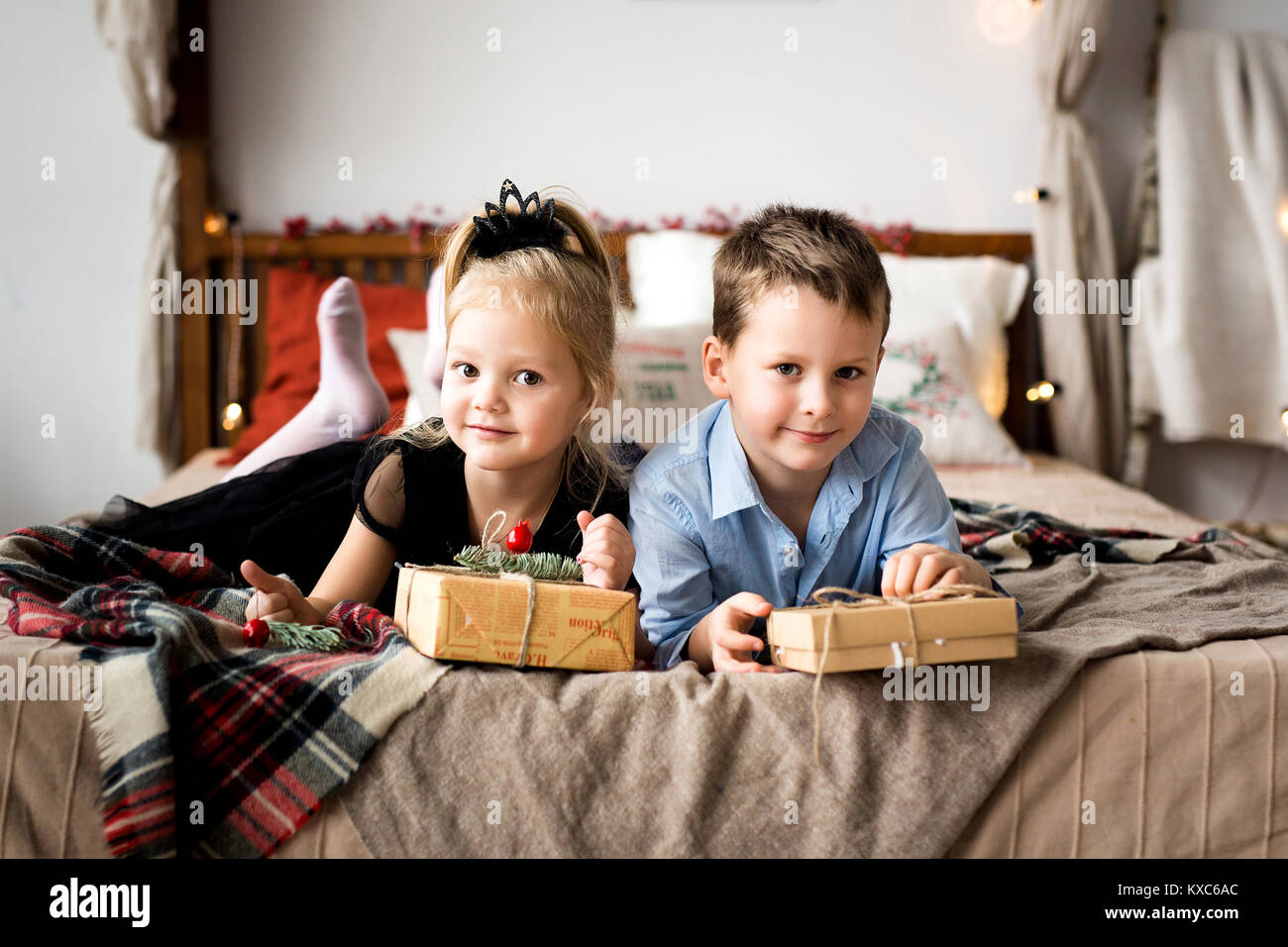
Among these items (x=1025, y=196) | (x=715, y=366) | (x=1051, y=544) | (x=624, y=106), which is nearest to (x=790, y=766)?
(x=715, y=366)

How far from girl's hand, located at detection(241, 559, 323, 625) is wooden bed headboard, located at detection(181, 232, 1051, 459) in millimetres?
1665

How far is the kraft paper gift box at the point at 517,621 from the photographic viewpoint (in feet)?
2.86

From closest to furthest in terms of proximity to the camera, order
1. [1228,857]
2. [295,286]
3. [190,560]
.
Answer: [1228,857], [190,560], [295,286]

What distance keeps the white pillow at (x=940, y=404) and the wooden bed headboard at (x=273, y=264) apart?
0.43 m

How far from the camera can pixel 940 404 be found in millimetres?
2314

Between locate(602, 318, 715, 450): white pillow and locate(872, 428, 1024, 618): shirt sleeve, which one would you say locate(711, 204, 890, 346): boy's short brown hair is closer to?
locate(872, 428, 1024, 618): shirt sleeve

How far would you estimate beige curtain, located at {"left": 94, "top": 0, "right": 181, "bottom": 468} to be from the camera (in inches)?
94.3

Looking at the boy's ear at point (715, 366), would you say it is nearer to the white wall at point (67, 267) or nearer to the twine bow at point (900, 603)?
the twine bow at point (900, 603)

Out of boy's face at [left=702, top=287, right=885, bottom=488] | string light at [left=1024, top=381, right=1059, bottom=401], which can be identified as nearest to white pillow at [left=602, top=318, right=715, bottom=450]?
boy's face at [left=702, top=287, right=885, bottom=488]

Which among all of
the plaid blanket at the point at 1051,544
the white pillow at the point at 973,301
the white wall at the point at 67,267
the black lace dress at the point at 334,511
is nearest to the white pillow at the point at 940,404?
the white pillow at the point at 973,301
